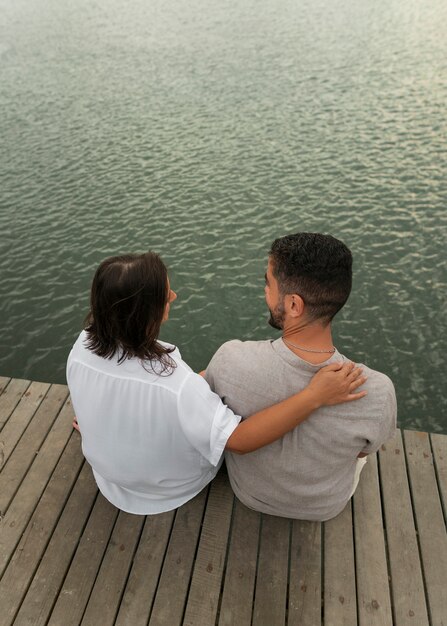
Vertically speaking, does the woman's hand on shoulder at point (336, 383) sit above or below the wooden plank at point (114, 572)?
above

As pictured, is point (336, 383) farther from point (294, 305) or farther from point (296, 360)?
point (294, 305)

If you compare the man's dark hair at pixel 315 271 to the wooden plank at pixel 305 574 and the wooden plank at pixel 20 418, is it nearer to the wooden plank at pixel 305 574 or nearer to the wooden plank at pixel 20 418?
the wooden plank at pixel 305 574

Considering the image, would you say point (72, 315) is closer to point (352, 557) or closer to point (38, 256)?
point (38, 256)

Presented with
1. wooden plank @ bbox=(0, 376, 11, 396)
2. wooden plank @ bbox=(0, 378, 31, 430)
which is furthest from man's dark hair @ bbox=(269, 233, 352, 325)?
wooden plank @ bbox=(0, 376, 11, 396)

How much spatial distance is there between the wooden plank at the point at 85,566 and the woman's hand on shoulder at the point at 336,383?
73.4 inches

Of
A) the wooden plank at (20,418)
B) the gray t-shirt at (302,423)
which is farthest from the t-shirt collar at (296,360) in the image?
the wooden plank at (20,418)

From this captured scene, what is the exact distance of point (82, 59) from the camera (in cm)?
2091

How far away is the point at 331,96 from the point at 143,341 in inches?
591

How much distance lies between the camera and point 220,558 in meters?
3.41

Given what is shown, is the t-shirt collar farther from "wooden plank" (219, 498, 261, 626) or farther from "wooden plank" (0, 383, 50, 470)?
"wooden plank" (0, 383, 50, 470)

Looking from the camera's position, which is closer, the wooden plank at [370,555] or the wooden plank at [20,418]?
the wooden plank at [370,555]

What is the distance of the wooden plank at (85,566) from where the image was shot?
3153 millimetres

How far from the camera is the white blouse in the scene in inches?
114

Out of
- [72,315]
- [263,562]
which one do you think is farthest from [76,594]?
[72,315]
